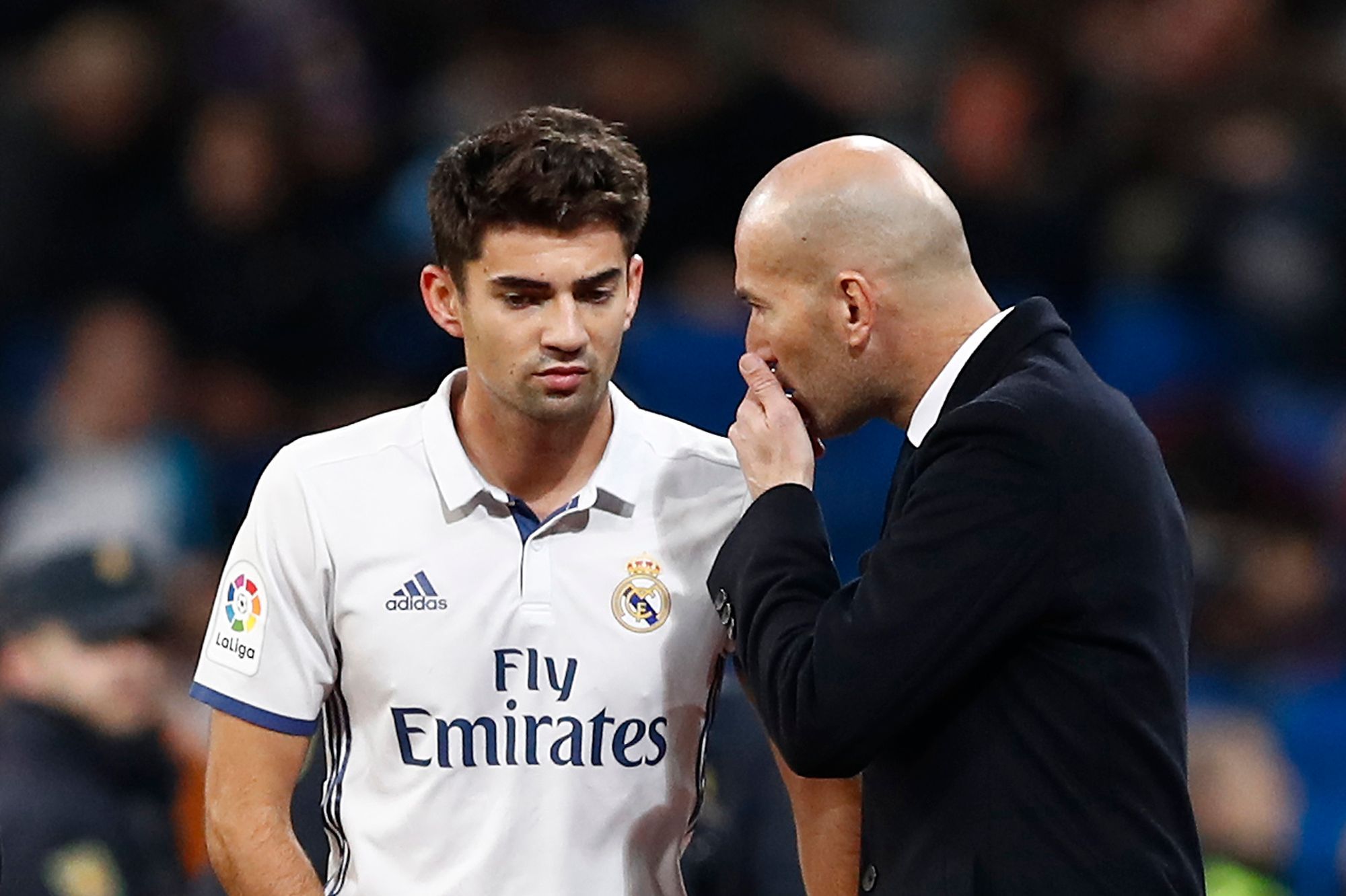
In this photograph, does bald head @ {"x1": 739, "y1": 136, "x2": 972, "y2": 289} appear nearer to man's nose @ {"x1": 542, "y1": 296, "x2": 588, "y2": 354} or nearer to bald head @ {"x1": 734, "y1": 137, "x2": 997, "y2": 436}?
bald head @ {"x1": 734, "y1": 137, "x2": 997, "y2": 436}

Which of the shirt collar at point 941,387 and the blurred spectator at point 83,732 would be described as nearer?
the shirt collar at point 941,387

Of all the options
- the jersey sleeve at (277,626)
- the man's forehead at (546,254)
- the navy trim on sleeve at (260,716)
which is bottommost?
the navy trim on sleeve at (260,716)

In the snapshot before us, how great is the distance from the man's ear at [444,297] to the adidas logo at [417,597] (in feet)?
1.33

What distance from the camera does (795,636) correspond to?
8.68 feet

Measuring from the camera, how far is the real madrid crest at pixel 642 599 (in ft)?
10.1

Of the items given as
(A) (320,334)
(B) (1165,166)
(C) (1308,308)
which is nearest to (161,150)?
(A) (320,334)

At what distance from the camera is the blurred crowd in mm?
6293

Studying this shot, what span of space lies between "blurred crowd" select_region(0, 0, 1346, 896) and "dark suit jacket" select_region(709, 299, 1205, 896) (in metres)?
3.21

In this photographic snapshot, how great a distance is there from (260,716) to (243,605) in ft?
0.59

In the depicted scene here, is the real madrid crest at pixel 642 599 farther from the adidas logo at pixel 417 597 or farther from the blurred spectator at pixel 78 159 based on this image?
the blurred spectator at pixel 78 159

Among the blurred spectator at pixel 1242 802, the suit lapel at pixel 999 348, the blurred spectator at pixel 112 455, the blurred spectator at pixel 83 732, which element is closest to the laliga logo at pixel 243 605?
the suit lapel at pixel 999 348

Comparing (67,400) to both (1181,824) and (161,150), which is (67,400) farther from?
(1181,824)

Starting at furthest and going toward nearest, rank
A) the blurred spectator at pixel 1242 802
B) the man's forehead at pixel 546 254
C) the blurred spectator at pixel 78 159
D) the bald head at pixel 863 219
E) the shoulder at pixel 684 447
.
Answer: the blurred spectator at pixel 78 159, the blurred spectator at pixel 1242 802, the shoulder at pixel 684 447, the man's forehead at pixel 546 254, the bald head at pixel 863 219

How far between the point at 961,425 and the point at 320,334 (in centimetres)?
436
